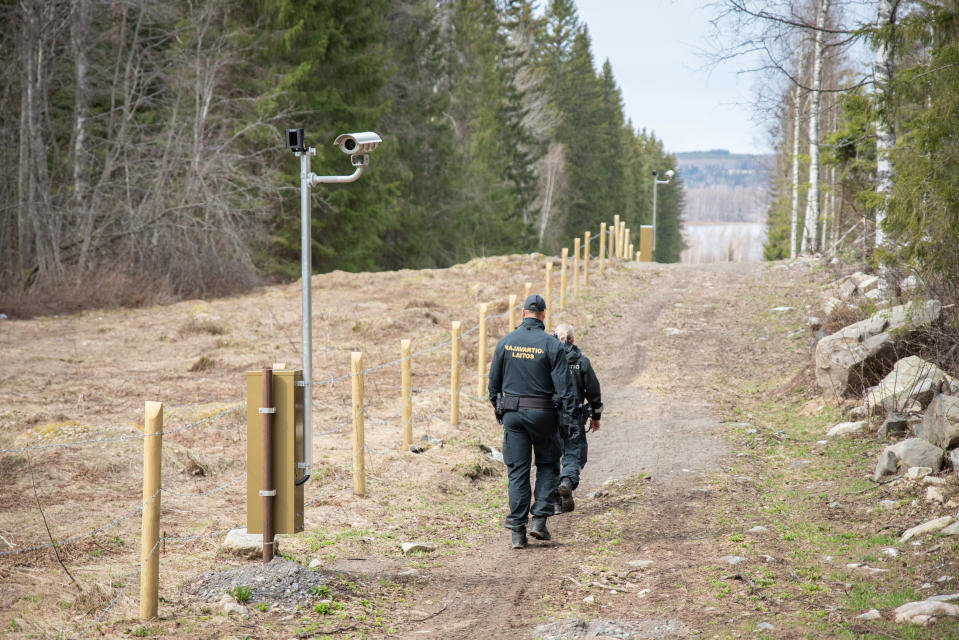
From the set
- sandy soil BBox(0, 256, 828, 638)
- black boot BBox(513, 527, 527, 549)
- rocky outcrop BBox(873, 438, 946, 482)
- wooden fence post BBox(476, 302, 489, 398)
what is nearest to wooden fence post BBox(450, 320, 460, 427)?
sandy soil BBox(0, 256, 828, 638)

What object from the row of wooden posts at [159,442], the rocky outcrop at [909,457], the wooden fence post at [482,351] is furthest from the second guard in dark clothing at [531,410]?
the wooden fence post at [482,351]

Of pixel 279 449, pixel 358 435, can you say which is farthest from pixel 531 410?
pixel 279 449

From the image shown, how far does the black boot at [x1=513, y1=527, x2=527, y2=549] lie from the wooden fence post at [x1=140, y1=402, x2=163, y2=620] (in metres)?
3.06

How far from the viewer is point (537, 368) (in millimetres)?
7680

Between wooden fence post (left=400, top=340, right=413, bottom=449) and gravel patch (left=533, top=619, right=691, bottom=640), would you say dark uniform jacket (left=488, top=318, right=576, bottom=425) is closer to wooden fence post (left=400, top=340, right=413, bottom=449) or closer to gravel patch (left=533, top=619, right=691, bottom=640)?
gravel patch (left=533, top=619, right=691, bottom=640)

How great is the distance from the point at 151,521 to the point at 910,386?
837 centimetres

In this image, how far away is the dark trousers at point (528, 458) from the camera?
301 inches

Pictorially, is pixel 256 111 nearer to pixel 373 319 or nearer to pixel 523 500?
pixel 373 319

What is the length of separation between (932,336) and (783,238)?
160ft

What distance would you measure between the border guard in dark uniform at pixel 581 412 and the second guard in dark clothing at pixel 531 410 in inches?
29.5

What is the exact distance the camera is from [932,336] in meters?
10.6

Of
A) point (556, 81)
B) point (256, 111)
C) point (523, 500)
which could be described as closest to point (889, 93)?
point (523, 500)

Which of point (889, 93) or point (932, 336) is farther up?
point (889, 93)

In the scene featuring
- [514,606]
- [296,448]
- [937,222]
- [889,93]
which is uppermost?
[889,93]
